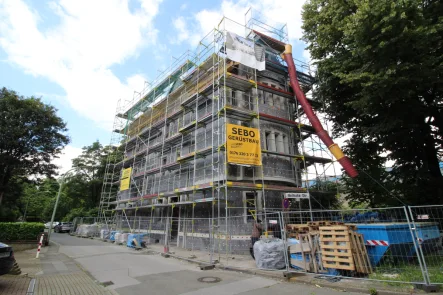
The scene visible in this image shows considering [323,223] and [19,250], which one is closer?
[323,223]

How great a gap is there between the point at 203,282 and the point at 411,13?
12336 mm

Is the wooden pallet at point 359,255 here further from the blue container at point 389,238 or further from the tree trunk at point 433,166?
the tree trunk at point 433,166

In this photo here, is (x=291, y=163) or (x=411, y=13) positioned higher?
(x=411, y=13)

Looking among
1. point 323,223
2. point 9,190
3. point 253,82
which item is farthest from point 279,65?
point 9,190

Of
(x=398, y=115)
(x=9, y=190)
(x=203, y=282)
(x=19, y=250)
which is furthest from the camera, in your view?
(x=9, y=190)

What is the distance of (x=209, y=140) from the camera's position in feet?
54.1

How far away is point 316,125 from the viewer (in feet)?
52.7

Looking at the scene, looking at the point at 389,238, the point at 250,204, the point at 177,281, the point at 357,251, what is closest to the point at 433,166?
the point at 389,238

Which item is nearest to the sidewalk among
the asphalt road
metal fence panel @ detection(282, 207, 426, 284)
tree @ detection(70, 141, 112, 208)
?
the asphalt road

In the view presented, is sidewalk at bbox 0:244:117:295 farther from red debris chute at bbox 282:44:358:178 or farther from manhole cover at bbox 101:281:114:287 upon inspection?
red debris chute at bbox 282:44:358:178

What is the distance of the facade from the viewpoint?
14.2m

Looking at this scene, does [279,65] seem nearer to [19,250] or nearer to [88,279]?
[88,279]

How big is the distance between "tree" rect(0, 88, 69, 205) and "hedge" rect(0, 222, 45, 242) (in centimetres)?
519

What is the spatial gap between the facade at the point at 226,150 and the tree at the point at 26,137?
245 inches
